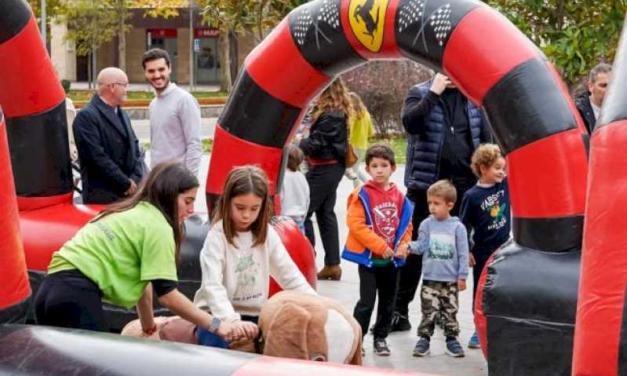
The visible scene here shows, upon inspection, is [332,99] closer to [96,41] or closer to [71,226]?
[71,226]

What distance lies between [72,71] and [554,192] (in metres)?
49.5

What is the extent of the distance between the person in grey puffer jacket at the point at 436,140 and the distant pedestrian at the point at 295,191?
1.02 m

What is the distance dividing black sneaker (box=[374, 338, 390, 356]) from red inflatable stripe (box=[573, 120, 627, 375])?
326 centimetres

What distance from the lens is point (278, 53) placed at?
7.05m

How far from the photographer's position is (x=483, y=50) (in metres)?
6.01

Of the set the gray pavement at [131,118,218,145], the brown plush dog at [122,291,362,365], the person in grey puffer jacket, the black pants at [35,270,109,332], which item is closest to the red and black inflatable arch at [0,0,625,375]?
the black pants at [35,270,109,332]

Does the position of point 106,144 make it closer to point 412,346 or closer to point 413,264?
point 413,264

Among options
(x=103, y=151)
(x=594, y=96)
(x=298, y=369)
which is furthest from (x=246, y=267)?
(x=594, y=96)

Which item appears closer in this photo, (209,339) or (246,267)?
(209,339)

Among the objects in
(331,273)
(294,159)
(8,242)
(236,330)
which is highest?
(8,242)

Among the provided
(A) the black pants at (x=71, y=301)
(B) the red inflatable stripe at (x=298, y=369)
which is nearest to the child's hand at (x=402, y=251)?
(A) the black pants at (x=71, y=301)

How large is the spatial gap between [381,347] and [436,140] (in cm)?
135

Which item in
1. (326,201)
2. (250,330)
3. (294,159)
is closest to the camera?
(250,330)

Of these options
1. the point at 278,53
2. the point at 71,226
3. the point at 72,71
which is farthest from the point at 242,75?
the point at 72,71
